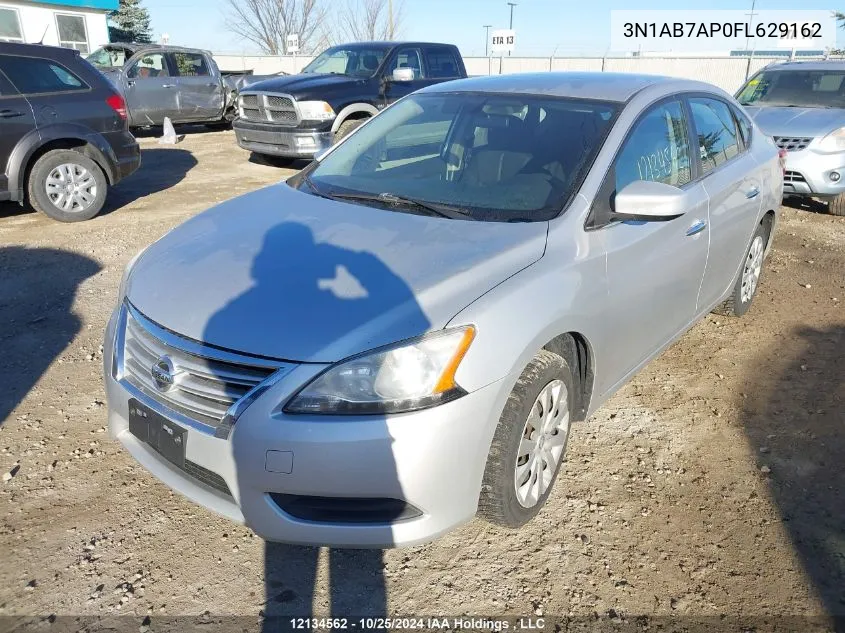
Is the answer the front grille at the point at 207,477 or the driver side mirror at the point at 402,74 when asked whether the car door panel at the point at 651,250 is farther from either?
the driver side mirror at the point at 402,74

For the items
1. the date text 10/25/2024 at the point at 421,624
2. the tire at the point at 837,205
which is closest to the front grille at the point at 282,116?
the tire at the point at 837,205

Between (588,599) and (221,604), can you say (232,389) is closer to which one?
(221,604)

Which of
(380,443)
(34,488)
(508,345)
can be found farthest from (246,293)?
(34,488)

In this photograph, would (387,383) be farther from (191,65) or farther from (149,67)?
(191,65)

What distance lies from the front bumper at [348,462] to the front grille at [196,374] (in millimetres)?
70

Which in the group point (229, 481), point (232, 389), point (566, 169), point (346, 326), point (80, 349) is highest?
point (566, 169)

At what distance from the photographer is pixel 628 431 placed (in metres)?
3.50

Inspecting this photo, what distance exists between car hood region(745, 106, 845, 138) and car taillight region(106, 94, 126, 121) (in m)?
7.60

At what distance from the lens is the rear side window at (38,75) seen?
22.9ft

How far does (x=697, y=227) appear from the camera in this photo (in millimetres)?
3553

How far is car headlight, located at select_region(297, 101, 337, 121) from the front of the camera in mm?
9422

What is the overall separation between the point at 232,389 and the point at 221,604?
0.81 metres

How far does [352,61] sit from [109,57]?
678cm

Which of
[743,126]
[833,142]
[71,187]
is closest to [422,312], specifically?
[743,126]
